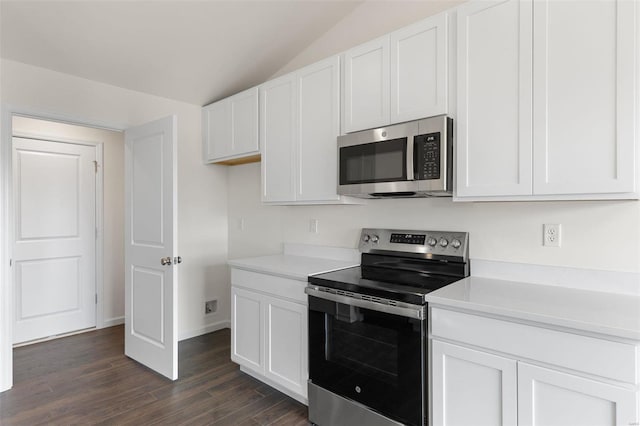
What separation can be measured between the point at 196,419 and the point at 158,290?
41.0 inches

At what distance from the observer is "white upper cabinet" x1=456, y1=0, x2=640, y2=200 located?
1.44 m

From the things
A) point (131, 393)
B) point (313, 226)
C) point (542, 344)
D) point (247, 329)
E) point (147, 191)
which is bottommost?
point (131, 393)

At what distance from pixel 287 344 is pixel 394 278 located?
85 centimetres

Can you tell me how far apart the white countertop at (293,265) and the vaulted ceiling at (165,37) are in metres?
1.70

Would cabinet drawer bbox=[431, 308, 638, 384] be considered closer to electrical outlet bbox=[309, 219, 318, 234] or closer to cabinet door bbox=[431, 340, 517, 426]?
cabinet door bbox=[431, 340, 517, 426]

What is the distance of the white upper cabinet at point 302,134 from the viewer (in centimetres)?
245

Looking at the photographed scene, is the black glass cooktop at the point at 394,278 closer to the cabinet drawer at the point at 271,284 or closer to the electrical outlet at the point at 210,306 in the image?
the cabinet drawer at the point at 271,284

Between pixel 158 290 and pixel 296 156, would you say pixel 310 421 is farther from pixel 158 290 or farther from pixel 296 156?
pixel 296 156

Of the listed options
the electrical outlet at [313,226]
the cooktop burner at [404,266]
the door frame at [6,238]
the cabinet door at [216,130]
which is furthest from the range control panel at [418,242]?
the door frame at [6,238]

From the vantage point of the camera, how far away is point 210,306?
378 centimetres

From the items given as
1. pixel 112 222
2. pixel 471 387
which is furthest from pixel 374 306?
pixel 112 222

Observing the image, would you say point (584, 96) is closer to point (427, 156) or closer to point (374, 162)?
point (427, 156)

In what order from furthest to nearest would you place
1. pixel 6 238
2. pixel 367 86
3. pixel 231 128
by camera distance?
pixel 231 128, pixel 6 238, pixel 367 86

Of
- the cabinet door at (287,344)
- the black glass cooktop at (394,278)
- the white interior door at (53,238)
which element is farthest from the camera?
the white interior door at (53,238)
